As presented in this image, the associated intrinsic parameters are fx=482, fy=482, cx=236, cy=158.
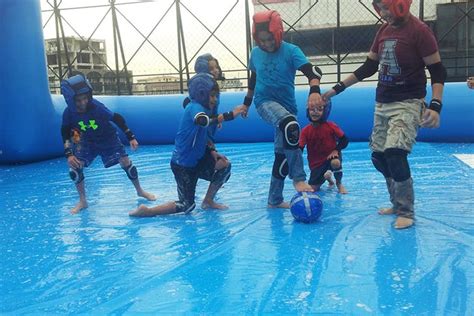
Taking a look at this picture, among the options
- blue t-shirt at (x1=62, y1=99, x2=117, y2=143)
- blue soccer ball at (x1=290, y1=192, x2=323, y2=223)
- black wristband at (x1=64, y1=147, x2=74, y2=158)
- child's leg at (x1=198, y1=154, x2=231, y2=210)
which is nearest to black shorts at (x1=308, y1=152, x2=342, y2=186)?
child's leg at (x1=198, y1=154, x2=231, y2=210)

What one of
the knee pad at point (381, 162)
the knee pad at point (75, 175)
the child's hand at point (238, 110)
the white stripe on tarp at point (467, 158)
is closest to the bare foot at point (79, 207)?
the knee pad at point (75, 175)

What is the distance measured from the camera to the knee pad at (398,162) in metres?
2.79

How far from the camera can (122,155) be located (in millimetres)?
3943

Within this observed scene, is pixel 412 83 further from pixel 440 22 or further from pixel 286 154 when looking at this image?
pixel 440 22

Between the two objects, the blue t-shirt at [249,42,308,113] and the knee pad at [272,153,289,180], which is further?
→ the knee pad at [272,153,289,180]

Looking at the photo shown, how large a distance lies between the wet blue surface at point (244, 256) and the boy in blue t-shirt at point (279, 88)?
0.91 feet

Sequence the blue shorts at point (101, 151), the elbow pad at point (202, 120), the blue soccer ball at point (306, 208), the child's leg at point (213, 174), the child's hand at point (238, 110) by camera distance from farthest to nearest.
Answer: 1. the blue shorts at point (101, 151)
2. the child's leg at point (213, 174)
3. the child's hand at point (238, 110)
4. the elbow pad at point (202, 120)
5. the blue soccer ball at point (306, 208)

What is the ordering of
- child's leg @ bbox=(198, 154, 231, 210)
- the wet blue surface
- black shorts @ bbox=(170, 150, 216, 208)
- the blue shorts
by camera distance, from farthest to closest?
1. the blue shorts
2. child's leg @ bbox=(198, 154, 231, 210)
3. black shorts @ bbox=(170, 150, 216, 208)
4. the wet blue surface

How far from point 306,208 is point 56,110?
4.50 m

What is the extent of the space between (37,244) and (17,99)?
3500mm

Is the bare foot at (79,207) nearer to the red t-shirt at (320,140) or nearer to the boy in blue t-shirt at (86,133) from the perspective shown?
the boy in blue t-shirt at (86,133)

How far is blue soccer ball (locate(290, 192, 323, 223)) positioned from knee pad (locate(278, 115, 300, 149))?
0.38 m

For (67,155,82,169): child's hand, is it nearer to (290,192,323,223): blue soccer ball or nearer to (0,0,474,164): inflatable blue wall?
(290,192,323,223): blue soccer ball

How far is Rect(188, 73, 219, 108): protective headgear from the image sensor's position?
322 cm
